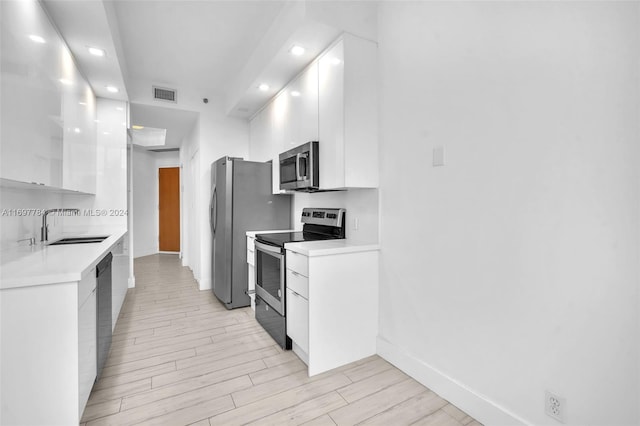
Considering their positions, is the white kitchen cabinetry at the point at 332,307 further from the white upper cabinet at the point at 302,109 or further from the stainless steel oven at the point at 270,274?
the white upper cabinet at the point at 302,109

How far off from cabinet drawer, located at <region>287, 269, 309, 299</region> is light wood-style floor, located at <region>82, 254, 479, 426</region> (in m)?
0.55

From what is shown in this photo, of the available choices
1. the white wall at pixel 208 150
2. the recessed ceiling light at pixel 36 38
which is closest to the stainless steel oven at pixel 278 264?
the white wall at pixel 208 150

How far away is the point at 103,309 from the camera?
2.05 meters

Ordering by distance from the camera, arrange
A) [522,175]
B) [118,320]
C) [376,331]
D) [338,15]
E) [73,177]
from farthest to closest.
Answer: [118,320] → [73,177] → [376,331] → [338,15] → [522,175]

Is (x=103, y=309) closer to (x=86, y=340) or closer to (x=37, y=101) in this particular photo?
(x=86, y=340)

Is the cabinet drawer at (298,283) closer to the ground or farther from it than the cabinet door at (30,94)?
closer to the ground

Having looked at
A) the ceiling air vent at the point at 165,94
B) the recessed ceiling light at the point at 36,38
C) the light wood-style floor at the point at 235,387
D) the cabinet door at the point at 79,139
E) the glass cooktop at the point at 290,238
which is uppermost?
the ceiling air vent at the point at 165,94

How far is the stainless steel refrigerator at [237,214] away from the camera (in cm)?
348

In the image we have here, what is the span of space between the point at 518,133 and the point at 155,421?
8.10ft

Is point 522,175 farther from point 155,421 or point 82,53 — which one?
point 82,53

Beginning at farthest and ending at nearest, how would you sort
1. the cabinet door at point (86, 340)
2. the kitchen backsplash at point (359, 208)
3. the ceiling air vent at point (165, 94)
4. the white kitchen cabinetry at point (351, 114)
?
the ceiling air vent at point (165, 94)
the kitchen backsplash at point (359, 208)
the white kitchen cabinetry at point (351, 114)
the cabinet door at point (86, 340)

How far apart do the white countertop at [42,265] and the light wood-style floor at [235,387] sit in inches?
35.3

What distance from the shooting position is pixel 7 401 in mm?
1207

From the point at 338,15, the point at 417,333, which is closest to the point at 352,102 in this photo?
the point at 338,15
